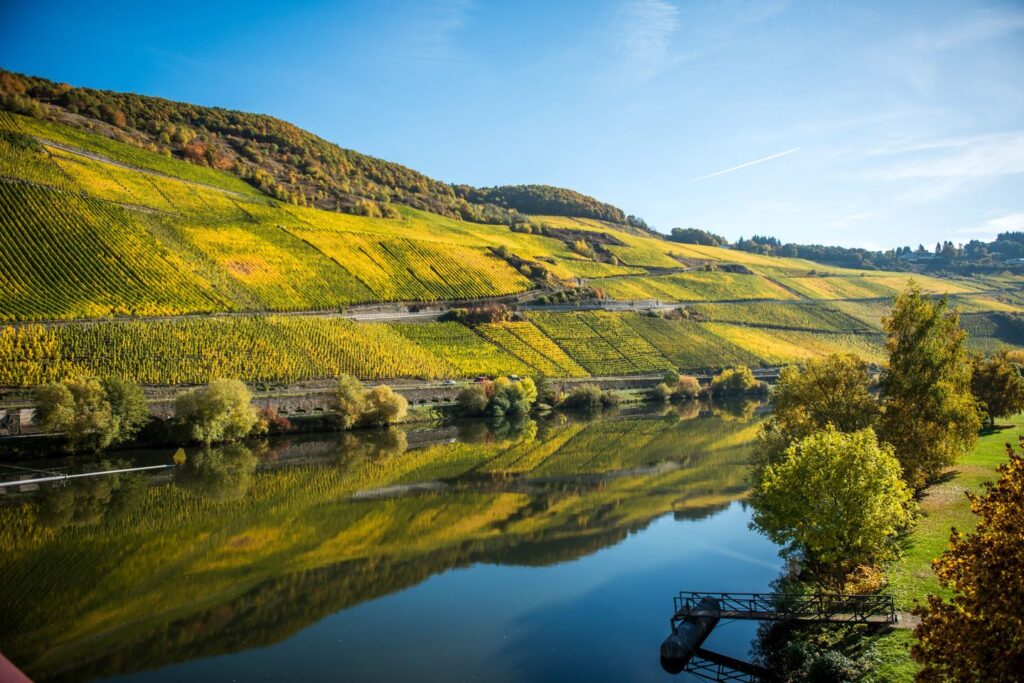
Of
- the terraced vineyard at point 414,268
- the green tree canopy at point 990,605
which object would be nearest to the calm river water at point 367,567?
the green tree canopy at point 990,605

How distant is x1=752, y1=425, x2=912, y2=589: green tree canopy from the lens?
24344 millimetres

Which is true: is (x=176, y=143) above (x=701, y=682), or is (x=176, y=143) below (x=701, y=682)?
above

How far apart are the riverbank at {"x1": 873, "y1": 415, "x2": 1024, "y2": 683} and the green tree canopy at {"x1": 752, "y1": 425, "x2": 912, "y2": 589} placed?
1.92m

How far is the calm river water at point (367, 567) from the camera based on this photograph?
2448 cm

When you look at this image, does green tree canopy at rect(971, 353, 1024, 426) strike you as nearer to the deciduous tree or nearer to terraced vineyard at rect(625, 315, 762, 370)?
terraced vineyard at rect(625, 315, 762, 370)

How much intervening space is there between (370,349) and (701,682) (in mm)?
71160

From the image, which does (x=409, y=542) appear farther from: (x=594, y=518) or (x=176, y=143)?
(x=176, y=143)

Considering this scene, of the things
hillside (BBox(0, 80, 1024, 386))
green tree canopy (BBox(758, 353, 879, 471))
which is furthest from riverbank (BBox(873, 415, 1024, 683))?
hillside (BBox(0, 80, 1024, 386))

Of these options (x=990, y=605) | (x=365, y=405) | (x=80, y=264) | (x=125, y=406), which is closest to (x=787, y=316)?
(x=365, y=405)

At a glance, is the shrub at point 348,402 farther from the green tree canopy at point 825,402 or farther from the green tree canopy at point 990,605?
the green tree canopy at point 990,605

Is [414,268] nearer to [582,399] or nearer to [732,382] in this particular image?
[582,399]

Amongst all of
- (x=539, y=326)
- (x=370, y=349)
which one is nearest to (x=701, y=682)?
(x=370, y=349)

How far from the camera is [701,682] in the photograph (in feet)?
74.2

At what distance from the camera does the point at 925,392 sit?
35.8m
